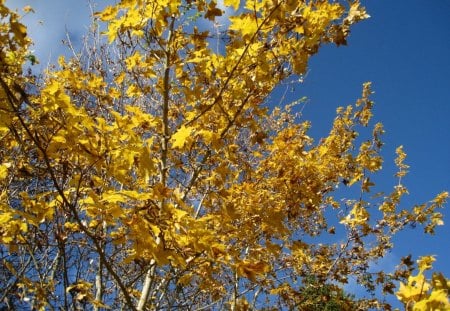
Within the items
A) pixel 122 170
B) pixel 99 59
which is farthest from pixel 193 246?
pixel 99 59

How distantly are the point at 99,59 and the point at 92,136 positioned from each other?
4549 mm

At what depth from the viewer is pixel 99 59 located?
603cm

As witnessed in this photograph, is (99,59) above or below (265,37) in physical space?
above

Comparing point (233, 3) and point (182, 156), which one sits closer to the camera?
point (233, 3)

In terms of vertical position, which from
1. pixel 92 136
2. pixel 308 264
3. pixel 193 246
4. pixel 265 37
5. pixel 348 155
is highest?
pixel 348 155

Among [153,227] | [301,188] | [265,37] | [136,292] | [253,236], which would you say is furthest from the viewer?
[136,292]

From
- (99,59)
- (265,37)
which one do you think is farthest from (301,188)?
(99,59)

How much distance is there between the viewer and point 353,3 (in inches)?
98.0

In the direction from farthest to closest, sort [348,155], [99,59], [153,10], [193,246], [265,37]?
[99,59]
[348,155]
[265,37]
[153,10]
[193,246]

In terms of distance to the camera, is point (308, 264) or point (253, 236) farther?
point (308, 264)

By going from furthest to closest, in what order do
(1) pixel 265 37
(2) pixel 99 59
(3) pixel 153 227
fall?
(2) pixel 99 59 → (1) pixel 265 37 → (3) pixel 153 227

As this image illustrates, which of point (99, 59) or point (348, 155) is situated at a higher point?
point (99, 59)

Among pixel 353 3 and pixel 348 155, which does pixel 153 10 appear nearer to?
pixel 353 3

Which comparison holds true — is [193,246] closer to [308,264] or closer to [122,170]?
[122,170]
